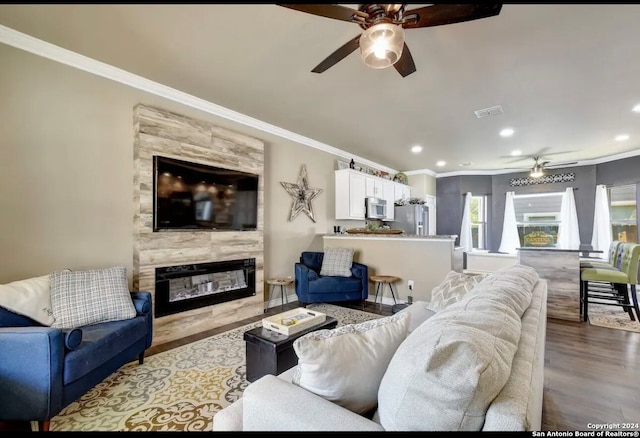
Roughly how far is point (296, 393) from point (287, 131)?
4168 millimetres

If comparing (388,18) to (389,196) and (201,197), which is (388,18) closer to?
(201,197)

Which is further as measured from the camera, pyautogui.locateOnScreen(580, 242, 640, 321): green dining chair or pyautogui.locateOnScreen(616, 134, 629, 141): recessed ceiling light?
pyautogui.locateOnScreen(616, 134, 629, 141): recessed ceiling light

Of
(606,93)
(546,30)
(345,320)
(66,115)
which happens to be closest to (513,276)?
(546,30)

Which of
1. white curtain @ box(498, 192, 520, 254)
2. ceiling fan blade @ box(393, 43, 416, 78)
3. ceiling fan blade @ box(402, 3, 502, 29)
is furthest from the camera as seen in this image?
white curtain @ box(498, 192, 520, 254)

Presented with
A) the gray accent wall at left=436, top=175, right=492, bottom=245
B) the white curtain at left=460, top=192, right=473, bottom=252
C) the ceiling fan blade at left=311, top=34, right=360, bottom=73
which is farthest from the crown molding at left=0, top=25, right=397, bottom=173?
the white curtain at left=460, top=192, right=473, bottom=252

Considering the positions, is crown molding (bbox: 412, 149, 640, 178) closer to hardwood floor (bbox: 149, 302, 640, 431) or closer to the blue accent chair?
hardwood floor (bbox: 149, 302, 640, 431)

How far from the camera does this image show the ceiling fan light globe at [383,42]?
1691 mm

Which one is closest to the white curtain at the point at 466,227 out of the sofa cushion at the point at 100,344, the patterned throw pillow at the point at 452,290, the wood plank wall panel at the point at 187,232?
the patterned throw pillow at the point at 452,290

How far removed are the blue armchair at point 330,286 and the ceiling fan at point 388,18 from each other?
3004 millimetres

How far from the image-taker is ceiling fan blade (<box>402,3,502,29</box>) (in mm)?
1493

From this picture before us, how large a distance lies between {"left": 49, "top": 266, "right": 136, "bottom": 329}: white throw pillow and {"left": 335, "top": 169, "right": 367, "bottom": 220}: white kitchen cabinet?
380cm

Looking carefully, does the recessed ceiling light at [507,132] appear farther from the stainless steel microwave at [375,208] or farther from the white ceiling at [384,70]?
the stainless steel microwave at [375,208]

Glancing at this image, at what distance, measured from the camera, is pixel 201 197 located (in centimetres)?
337

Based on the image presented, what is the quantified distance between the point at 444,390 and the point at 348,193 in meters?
4.79
